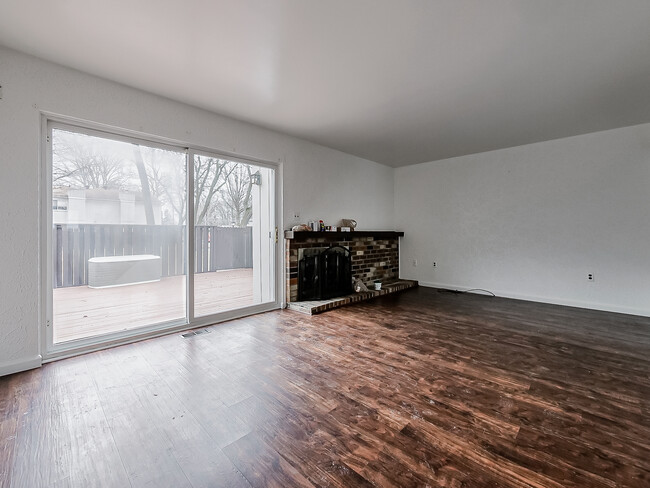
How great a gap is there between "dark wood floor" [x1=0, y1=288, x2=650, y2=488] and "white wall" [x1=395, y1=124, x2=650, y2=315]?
57.9 inches

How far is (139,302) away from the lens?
3.04 metres

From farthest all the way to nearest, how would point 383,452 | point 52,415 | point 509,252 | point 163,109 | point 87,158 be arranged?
point 509,252
point 163,109
point 87,158
point 52,415
point 383,452

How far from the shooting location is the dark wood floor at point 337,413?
1.31 meters

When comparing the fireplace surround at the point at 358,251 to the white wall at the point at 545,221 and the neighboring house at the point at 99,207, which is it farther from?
the neighboring house at the point at 99,207

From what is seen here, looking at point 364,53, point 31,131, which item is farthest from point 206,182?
point 364,53

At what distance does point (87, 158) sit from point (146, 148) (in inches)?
20.5

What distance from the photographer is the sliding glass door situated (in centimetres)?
259

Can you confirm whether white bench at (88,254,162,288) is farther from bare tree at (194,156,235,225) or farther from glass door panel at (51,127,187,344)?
bare tree at (194,156,235,225)

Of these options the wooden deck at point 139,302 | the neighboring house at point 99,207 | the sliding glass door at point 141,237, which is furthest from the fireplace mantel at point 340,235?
the neighboring house at point 99,207

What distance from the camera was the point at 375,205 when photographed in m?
5.85

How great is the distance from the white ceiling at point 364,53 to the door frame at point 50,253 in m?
0.47

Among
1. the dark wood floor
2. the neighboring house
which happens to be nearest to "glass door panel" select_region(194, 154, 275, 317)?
the neighboring house

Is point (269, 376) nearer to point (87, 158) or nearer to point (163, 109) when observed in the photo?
point (87, 158)

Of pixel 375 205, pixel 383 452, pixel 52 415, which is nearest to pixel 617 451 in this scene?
pixel 383 452
